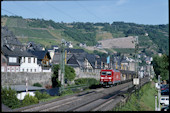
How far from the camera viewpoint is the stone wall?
50.1 meters

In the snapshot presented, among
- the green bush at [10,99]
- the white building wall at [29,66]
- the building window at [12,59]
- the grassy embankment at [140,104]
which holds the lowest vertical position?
the grassy embankment at [140,104]

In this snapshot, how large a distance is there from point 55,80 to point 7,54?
38.4 feet

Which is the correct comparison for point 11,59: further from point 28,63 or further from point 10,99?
point 10,99

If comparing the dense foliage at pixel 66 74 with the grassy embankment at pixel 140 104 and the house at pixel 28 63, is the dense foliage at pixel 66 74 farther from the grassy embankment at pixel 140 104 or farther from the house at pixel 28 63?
the grassy embankment at pixel 140 104

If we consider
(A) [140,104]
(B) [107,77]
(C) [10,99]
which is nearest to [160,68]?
(B) [107,77]

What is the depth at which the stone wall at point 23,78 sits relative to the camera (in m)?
50.1

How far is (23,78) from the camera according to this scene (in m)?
54.4

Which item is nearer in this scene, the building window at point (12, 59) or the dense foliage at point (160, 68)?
the building window at point (12, 59)

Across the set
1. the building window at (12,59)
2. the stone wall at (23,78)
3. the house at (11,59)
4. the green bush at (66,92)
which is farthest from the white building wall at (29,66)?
the green bush at (66,92)

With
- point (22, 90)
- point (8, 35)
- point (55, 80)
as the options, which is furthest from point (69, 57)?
point (22, 90)

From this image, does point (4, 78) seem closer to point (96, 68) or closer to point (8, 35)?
point (8, 35)

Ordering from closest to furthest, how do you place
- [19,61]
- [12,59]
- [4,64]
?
[4,64]
[12,59]
[19,61]

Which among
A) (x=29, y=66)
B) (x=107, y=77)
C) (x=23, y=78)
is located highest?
(x=29, y=66)

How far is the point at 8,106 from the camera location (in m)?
30.0
